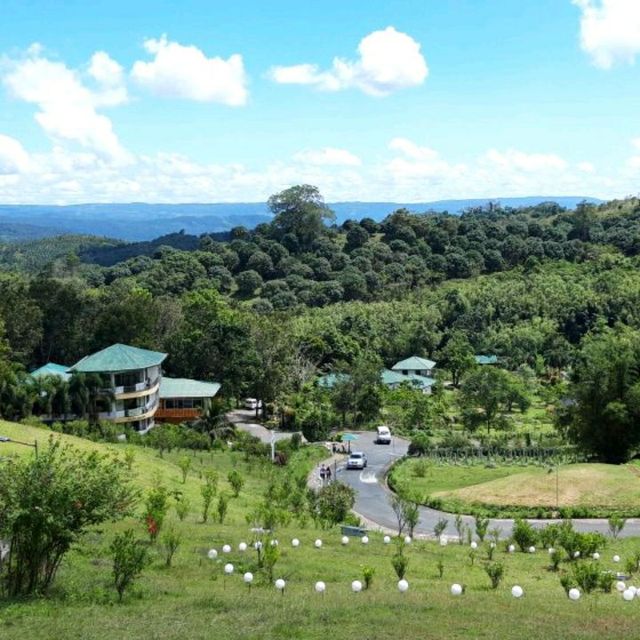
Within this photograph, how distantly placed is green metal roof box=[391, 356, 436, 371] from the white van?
22.6m

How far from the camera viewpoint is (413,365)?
66.8m

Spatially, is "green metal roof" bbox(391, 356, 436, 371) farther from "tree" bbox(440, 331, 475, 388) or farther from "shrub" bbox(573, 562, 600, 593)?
"shrub" bbox(573, 562, 600, 593)

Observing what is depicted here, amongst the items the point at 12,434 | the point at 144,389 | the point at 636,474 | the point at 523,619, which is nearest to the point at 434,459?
the point at 636,474

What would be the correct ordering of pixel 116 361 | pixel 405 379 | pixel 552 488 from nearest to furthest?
pixel 552 488
pixel 116 361
pixel 405 379

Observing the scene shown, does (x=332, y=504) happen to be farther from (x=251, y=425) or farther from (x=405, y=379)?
(x=405, y=379)

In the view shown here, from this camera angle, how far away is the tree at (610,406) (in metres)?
34.2

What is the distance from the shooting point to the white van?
1692 inches

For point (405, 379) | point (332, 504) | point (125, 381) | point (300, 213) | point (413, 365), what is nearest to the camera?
point (332, 504)

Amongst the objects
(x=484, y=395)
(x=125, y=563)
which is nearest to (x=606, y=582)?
(x=125, y=563)

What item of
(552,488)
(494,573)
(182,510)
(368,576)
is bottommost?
(552,488)

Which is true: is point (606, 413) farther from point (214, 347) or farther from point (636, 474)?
point (214, 347)

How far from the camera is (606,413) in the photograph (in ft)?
112

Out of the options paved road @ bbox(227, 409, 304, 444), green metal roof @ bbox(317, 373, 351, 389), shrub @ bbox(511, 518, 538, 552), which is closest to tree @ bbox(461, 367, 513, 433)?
green metal roof @ bbox(317, 373, 351, 389)

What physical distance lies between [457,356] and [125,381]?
32.1 metres
